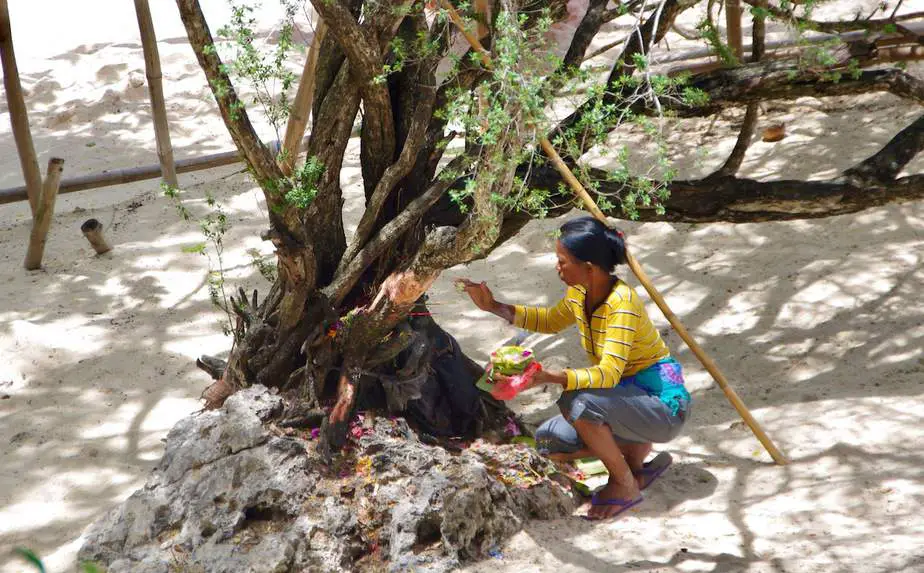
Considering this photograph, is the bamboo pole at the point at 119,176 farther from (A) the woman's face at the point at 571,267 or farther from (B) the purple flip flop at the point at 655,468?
(B) the purple flip flop at the point at 655,468

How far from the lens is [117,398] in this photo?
4555 millimetres

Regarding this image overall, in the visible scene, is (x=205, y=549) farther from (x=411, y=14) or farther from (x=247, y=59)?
(x=411, y=14)

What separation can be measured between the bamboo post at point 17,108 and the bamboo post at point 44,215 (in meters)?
0.18

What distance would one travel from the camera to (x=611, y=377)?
10.3 ft

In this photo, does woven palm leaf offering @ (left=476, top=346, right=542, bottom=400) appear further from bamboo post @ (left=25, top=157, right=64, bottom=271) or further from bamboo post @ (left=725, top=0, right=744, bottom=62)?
bamboo post @ (left=25, top=157, right=64, bottom=271)

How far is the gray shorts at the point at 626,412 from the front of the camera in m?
3.21

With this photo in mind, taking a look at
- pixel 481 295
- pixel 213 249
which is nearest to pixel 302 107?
pixel 213 249

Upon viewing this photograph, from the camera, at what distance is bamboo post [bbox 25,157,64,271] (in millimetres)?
5953

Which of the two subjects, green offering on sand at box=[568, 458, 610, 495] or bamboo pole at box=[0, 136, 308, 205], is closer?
green offering on sand at box=[568, 458, 610, 495]

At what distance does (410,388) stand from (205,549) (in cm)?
98

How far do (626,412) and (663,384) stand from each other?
0.71 ft

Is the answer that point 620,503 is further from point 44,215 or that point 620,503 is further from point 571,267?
point 44,215

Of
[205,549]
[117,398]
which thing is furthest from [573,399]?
[117,398]

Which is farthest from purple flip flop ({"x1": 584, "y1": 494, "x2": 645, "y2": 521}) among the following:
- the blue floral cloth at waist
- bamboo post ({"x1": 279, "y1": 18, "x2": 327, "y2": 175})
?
bamboo post ({"x1": 279, "y1": 18, "x2": 327, "y2": 175})
